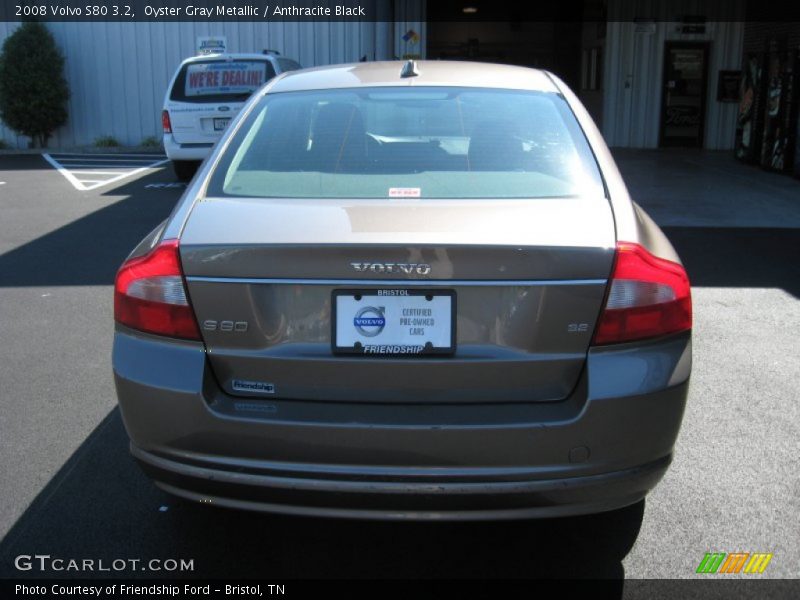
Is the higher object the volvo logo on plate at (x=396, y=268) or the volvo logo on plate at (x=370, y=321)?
the volvo logo on plate at (x=396, y=268)

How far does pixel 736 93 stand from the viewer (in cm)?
1889

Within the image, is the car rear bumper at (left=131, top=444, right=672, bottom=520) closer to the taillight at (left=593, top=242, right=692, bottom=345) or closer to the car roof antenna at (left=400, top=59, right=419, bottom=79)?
the taillight at (left=593, top=242, right=692, bottom=345)

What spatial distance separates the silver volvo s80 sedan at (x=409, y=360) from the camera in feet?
8.59

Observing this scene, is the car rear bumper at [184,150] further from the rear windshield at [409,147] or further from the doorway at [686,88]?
the doorway at [686,88]

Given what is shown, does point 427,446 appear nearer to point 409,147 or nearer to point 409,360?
point 409,360

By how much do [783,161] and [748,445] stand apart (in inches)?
459

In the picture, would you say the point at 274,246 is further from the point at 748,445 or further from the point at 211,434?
the point at 748,445

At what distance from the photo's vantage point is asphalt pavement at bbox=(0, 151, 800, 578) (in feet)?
10.4

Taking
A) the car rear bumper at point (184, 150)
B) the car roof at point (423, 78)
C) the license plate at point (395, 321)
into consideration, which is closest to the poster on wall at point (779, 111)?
→ the car rear bumper at point (184, 150)

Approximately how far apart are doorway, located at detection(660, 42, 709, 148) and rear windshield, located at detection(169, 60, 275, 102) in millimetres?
9846

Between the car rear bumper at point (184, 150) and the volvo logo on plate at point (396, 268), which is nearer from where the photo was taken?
the volvo logo on plate at point (396, 268)

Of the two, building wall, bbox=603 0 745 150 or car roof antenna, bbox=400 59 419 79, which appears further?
building wall, bbox=603 0 745 150

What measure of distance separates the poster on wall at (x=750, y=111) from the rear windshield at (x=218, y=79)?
8381 millimetres

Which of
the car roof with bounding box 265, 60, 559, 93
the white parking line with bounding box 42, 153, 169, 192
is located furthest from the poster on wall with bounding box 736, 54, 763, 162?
the car roof with bounding box 265, 60, 559, 93
